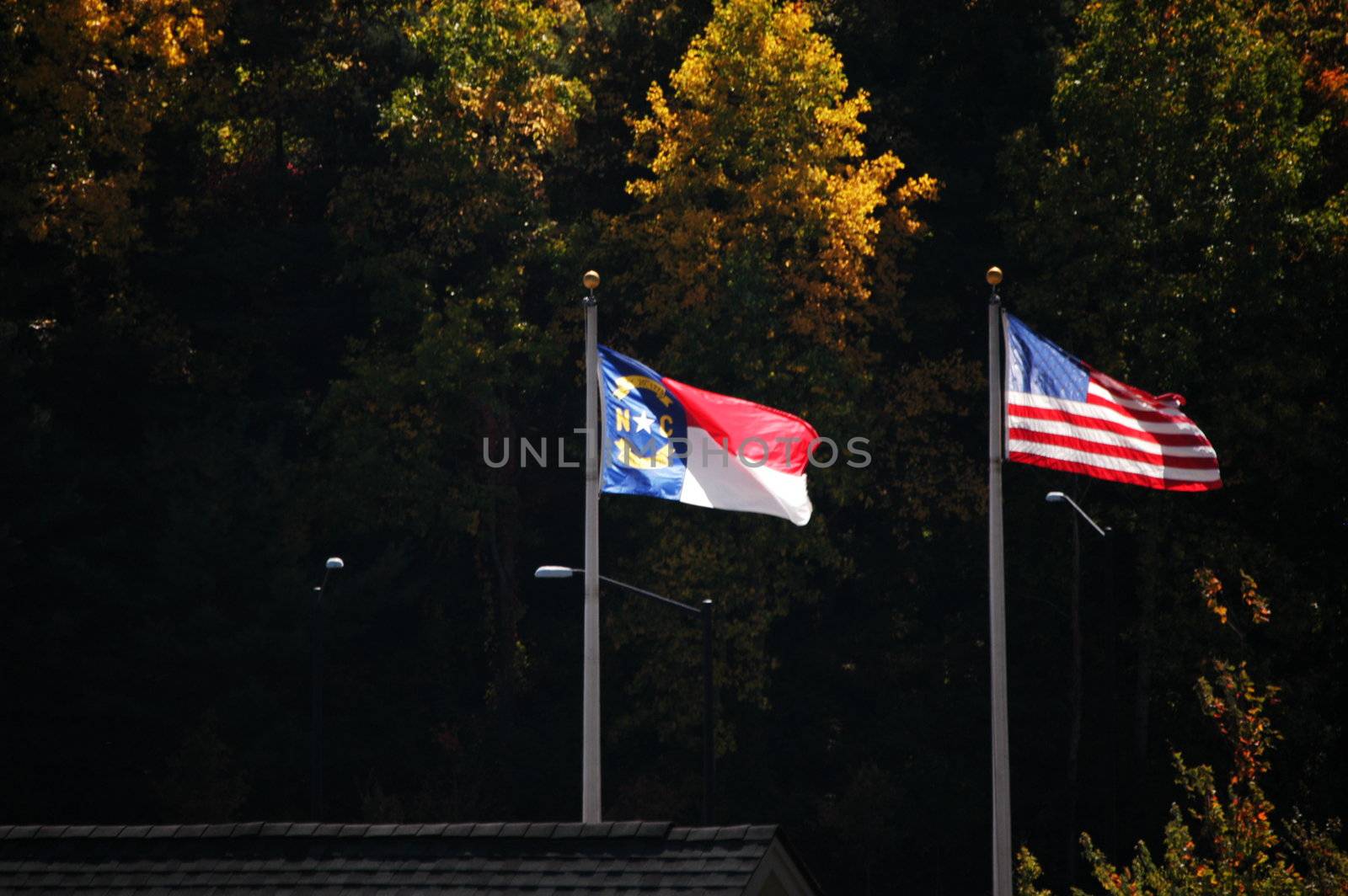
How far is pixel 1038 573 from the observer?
4488 centimetres

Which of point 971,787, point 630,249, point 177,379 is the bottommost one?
point 971,787

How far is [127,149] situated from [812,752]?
2034 cm

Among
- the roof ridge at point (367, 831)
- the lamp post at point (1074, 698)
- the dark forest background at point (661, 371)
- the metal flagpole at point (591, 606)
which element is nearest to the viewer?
the roof ridge at point (367, 831)

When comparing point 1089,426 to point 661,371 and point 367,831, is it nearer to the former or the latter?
point 367,831

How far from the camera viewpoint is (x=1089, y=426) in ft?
72.8

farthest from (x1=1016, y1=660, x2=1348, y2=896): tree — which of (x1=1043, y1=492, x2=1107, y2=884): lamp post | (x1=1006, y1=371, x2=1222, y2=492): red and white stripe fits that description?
(x1=1043, y1=492, x2=1107, y2=884): lamp post

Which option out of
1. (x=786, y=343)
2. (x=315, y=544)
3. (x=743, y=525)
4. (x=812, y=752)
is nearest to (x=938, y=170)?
(x=786, y=343)

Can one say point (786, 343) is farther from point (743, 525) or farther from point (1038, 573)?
point (1038, 573)

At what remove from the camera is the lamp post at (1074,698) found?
4172cm

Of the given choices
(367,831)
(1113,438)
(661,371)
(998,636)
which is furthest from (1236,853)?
(661,371)

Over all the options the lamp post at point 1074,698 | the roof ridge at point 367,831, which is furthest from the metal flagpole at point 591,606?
the lamp post at point 1074,698

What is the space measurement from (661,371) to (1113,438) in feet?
75.9

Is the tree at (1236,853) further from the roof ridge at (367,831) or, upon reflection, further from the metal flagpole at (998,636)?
the roof ridge at (367,831)

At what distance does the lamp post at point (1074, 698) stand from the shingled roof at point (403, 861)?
2821 cm
